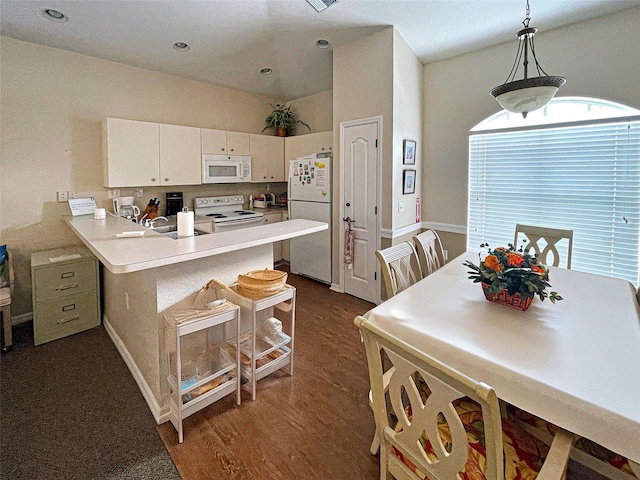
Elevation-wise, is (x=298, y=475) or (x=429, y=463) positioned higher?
(x=429, y=463)

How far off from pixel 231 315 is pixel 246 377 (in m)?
0.54

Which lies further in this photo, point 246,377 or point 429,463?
point 246,377

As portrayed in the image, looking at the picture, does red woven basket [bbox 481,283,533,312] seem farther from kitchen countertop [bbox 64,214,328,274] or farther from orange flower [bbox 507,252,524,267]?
kitchen countertop [bbox 64,214,328,274]

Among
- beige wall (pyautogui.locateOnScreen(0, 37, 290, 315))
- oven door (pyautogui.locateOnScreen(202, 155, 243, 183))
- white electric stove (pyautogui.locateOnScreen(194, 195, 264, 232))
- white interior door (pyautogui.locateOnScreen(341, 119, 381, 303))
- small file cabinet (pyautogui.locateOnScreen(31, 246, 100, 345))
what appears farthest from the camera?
oven door (pyautogui.locateOnScreen(202, 155, 243, 183))

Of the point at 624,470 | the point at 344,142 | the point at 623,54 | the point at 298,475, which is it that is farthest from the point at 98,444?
the point at 623,54

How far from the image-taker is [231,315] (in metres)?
1.88

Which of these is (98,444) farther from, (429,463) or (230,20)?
(230,20)

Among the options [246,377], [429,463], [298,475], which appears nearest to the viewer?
[429,463]

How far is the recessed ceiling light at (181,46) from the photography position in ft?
10.9

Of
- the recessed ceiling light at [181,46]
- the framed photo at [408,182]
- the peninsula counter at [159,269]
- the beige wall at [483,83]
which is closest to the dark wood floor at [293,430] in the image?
the peninsula counter at [159,269]

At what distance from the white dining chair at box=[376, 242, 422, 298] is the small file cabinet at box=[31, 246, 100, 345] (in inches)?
107

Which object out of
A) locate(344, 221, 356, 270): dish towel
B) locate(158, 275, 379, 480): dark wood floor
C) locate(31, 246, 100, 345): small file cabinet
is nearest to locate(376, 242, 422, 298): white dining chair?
locate(158, 275, 379, 480): dark wood floor

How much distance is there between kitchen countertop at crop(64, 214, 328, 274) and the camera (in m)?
1.50

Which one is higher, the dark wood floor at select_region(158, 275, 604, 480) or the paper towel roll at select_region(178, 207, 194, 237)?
the paper towel roll at select_region(178, 207, 194, 237)
